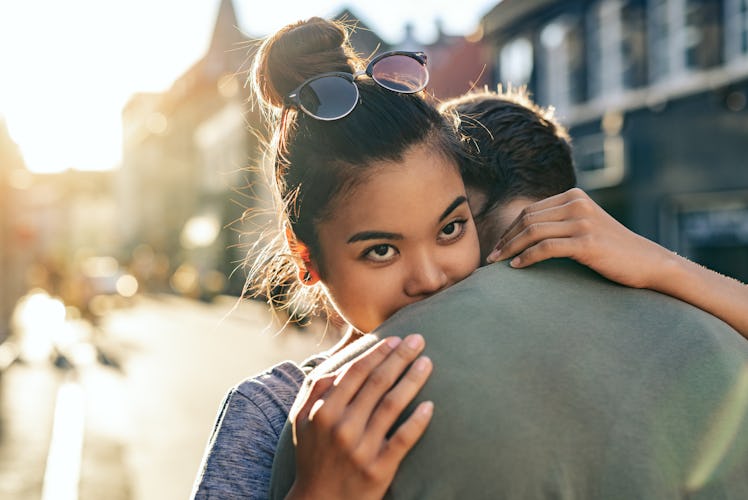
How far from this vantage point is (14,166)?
17.4 metres

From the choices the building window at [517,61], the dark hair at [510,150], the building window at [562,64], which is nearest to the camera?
the dark hair at [510,150]

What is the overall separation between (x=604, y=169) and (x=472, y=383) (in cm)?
1802

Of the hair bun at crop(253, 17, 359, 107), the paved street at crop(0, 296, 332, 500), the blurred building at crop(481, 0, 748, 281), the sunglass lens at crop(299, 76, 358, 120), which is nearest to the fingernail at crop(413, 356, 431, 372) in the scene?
the sunglass lens at crop(299, 76, 358, 120)

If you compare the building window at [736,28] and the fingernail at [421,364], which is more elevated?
the fingernail at [421,364]

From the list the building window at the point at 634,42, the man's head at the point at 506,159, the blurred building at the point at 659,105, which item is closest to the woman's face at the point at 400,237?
the man's head at the point at 506,159

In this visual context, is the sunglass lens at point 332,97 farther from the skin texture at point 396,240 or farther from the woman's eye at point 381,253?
the woman's eye at point 381,253

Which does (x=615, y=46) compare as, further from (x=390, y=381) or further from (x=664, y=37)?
(x=390, y=381)

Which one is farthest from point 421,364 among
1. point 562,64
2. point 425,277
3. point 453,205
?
point 562,64

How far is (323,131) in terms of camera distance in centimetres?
188

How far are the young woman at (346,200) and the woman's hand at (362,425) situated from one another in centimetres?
6

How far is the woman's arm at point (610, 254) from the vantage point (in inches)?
54.5

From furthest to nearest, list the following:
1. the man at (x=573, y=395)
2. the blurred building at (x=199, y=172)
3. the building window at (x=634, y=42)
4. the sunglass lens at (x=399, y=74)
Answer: the blurred building at (x=199, y=172) < the building window at (x=634, y=42) < the sunglass lens at (x=399, y=74) < the man at (x=573, y=395)

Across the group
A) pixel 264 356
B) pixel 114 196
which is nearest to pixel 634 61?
pixel 264 356

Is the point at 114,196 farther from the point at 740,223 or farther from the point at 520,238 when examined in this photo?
the point at 520,238
